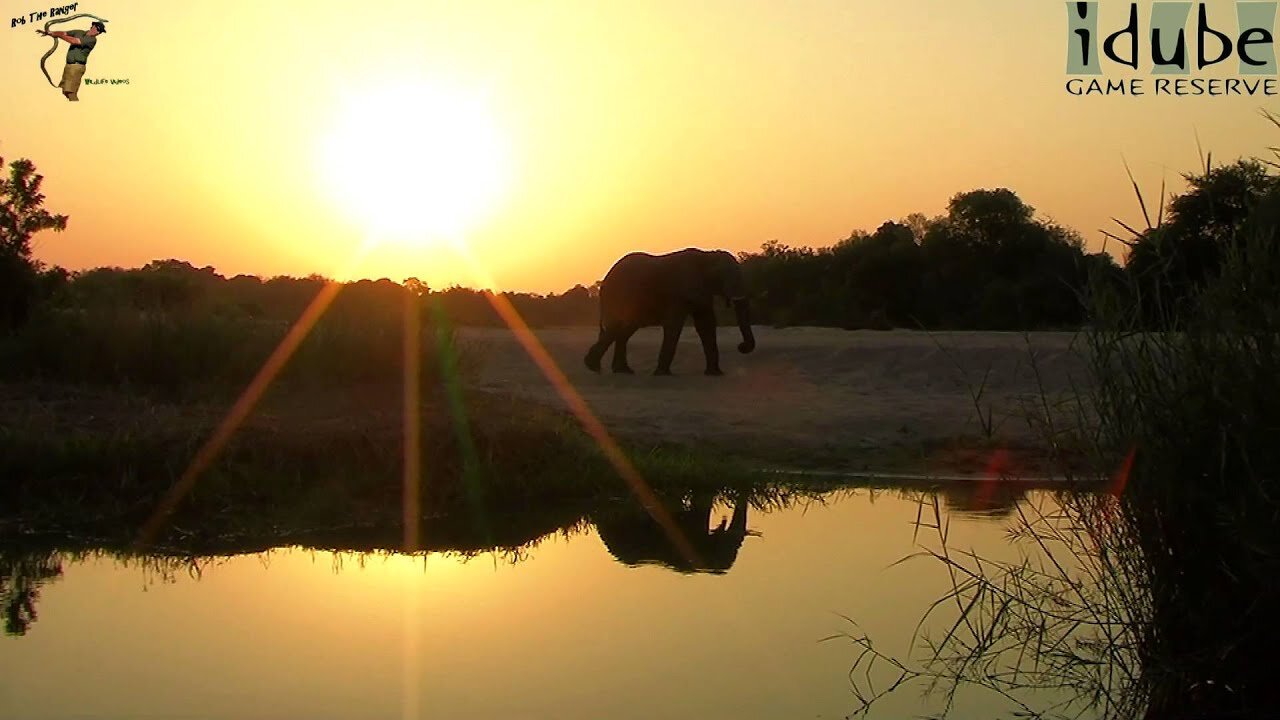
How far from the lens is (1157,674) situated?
465 cm

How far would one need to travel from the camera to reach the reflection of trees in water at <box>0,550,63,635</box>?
625 cm

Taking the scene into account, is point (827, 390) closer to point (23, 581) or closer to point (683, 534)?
point (683, 534)

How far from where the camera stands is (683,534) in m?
8.62

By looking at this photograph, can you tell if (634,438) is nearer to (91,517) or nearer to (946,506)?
(946,506)

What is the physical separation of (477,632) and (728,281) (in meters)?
13.9

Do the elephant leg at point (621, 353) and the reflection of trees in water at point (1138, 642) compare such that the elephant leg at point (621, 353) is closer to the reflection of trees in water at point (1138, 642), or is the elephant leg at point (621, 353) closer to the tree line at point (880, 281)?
the tree line at point (880, 281)

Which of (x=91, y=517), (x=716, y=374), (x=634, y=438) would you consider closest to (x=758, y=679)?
(x=91, y=517)

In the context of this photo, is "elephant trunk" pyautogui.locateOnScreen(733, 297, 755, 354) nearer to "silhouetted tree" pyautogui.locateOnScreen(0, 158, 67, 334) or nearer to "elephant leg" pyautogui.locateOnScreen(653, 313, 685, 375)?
"elephant leg" pyautogui.locateOnScreen(653, 313, 685, 375)

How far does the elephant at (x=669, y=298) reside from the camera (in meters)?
19.4

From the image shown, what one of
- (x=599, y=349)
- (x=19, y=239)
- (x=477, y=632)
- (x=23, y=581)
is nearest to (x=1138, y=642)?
(x=477, y=632)

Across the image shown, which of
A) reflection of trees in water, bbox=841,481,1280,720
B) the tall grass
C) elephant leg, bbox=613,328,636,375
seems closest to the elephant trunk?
elephant leg, bbox=613,328,636,375

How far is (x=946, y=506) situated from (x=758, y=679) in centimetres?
472

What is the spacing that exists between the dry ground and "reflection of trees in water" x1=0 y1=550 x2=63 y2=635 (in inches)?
216

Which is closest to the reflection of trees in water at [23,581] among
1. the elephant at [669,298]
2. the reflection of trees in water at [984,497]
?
the reflection of trees in water at [984,497]
